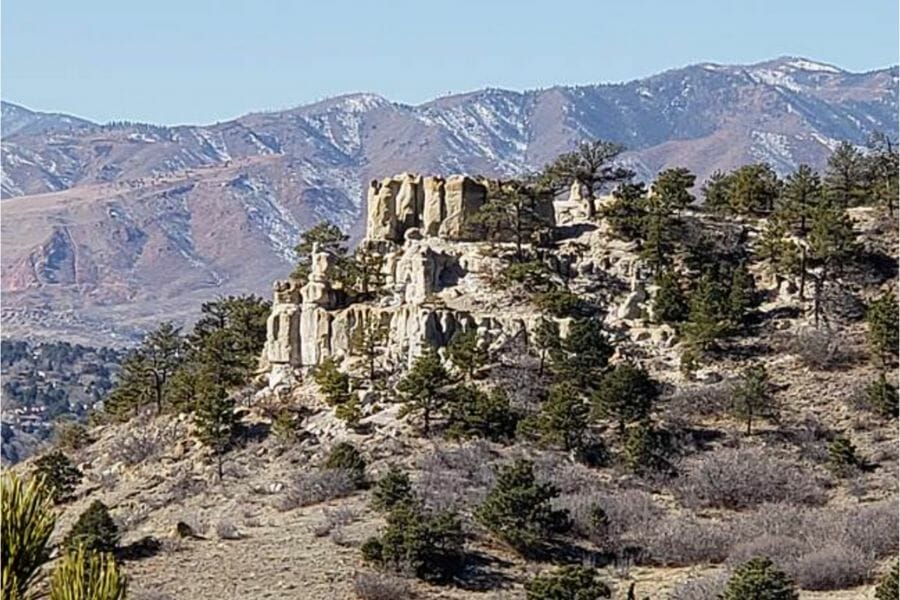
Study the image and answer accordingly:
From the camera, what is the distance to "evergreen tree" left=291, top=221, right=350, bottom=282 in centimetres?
4181

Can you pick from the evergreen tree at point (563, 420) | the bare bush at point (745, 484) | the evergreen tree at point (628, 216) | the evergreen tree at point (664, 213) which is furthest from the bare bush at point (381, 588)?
the evergreen tree at point (628, 216)

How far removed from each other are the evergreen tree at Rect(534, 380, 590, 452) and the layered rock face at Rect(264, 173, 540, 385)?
437 cm

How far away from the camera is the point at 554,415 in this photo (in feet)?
109

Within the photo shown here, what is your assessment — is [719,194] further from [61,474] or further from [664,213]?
[61,474]

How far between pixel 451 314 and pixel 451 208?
15.5 ft

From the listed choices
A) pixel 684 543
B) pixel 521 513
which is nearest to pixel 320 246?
pixel 521 513

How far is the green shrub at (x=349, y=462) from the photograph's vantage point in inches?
1260

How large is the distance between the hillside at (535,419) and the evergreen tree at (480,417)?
7 cm

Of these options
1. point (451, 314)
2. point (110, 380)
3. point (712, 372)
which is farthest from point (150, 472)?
point (110, 380)

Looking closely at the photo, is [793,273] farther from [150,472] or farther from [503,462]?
[150,472]

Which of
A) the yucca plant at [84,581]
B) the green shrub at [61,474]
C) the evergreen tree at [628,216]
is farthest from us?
the evergreen tree at [628,216]

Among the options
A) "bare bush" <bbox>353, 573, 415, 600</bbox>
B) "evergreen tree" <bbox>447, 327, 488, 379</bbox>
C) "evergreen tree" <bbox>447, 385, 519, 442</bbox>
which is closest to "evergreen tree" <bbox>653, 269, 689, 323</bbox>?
"evergreen tree" <bbox>447, 327, 488, 379</bbox>

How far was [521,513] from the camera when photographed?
2752cm

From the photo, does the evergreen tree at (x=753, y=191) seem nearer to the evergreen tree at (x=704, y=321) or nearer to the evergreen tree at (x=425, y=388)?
the evergreen tree at (x=704, y=321)
